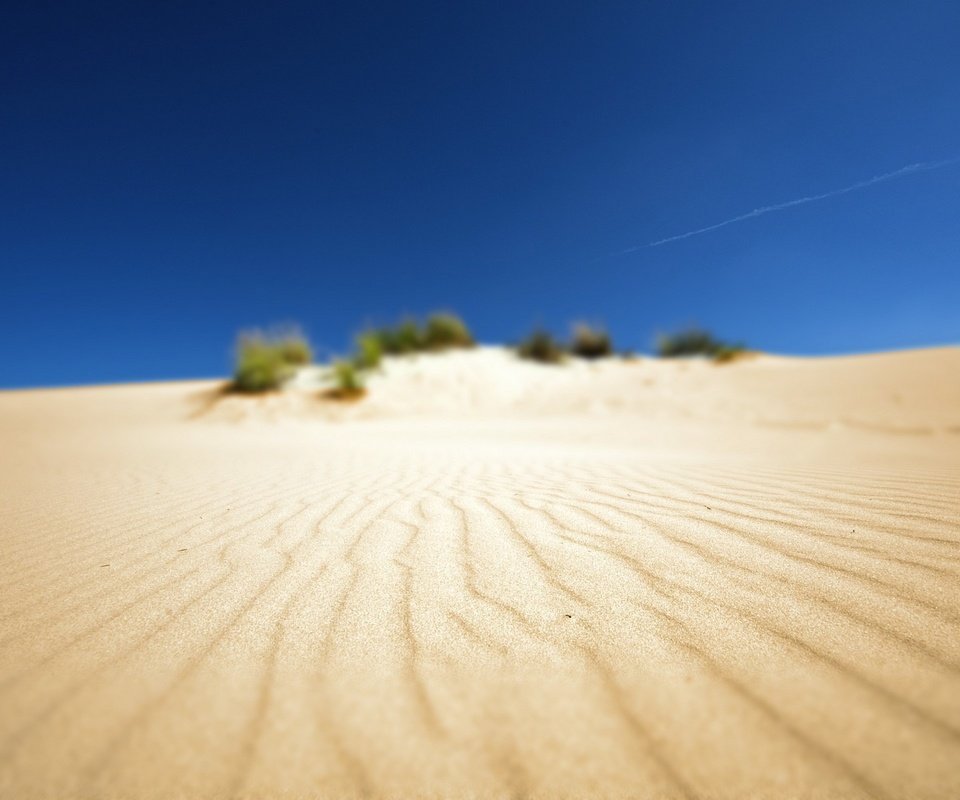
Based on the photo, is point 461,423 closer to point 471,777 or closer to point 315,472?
point 315,472

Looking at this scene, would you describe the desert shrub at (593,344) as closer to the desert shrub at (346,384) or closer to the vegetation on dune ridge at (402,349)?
the vegetation on dune ridge at (402,349)

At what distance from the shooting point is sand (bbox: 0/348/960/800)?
81 cm

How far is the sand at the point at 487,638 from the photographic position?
0.81 m

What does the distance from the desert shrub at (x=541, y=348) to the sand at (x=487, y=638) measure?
13025 millimetres

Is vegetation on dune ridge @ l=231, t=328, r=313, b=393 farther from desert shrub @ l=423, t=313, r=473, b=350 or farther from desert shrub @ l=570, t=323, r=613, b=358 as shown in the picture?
desert shrub @ l=570, t=323, r=613, b=358

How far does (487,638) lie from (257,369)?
13372mm

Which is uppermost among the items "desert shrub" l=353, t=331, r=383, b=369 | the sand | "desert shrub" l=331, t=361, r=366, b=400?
"desert shrub" l=353, t=331, r=383, b=369

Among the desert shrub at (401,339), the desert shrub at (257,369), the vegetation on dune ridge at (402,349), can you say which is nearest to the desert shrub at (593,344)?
the vegetation on dune ridge at (402,349)

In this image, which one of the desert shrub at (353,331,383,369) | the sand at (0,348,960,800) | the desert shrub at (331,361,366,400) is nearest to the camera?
the sand at (0,348,960,800)

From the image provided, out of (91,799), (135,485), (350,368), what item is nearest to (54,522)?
(135,485)

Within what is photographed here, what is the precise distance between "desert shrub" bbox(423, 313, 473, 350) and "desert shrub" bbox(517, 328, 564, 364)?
2.43 m

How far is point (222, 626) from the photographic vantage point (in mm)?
1307

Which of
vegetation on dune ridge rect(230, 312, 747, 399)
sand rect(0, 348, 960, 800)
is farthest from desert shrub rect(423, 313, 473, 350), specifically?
sand rect(0, 348, 960, 800)

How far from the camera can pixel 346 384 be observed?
12391 mm
